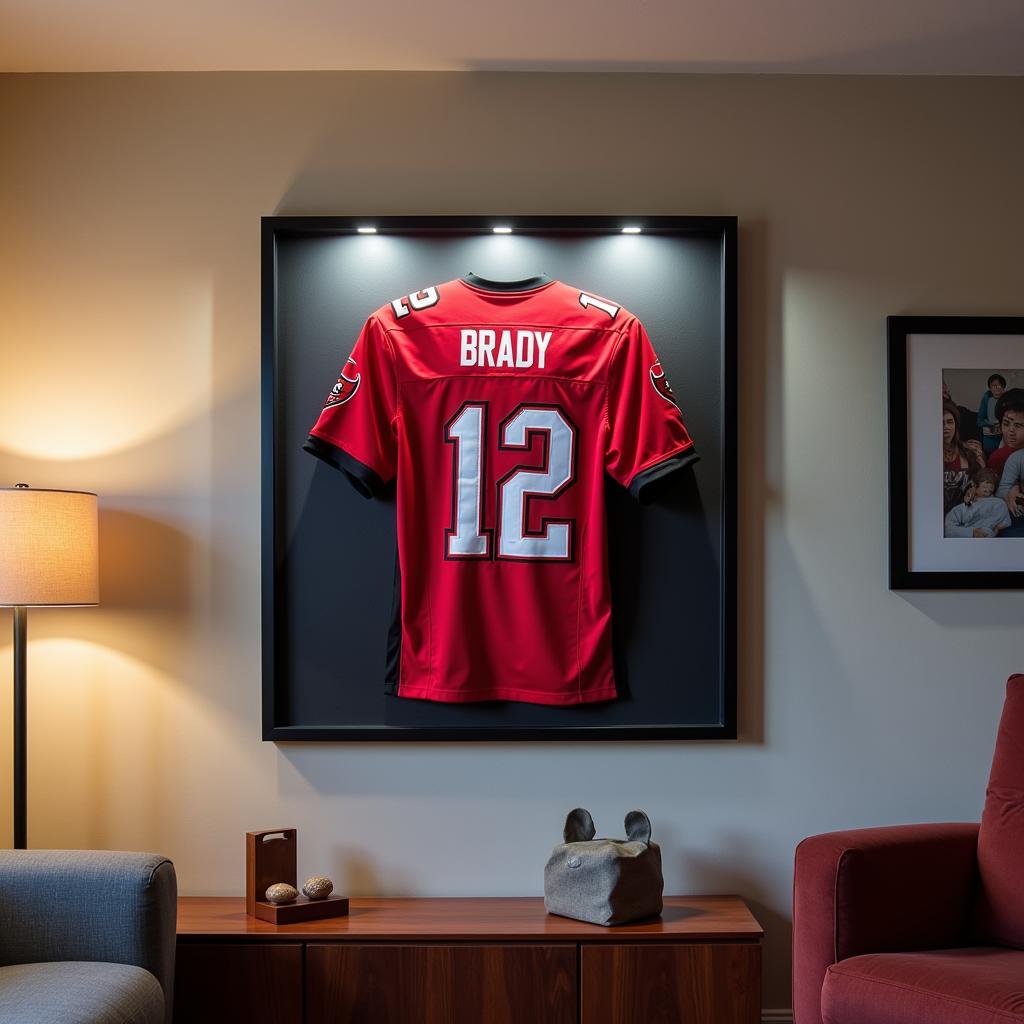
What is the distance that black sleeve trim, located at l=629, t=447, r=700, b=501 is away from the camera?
265 centimetres

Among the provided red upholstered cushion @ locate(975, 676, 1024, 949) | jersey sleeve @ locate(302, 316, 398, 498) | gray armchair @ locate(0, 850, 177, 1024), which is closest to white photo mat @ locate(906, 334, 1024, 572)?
red upholstered cushion @ locate(975, 676, 1024, 949)

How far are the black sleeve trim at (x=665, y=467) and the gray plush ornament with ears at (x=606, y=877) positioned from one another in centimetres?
79

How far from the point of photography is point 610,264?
280 centimetres

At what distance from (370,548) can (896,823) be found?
150 centimetres

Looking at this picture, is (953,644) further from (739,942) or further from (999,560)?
(739,942)

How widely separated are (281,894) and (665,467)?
52.5 inches

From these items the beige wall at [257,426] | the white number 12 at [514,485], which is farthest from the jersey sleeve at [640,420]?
the beige wall at [257,426]

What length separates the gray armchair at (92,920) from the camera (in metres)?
2.07

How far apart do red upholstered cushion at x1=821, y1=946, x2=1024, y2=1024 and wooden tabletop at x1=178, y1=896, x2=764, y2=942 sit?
323 mm

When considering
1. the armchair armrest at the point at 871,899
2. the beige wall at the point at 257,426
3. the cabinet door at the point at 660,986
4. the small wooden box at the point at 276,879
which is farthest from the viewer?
the beige wall at the point at 257,426

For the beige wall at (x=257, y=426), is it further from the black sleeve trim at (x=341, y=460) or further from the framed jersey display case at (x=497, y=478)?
the black sleeve trim at (x=341, y=460)

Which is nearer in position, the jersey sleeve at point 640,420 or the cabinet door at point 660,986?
the cabinet door at point 660,986

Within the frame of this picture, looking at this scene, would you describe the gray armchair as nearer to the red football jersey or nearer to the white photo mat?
the red football jersey

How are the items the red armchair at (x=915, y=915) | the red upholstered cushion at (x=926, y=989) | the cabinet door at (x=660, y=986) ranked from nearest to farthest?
the red upholstered cushion at (x=926, y=989) < the red armchair at (x=915, y=915) < the cabinet door at (x=660, y=986)
